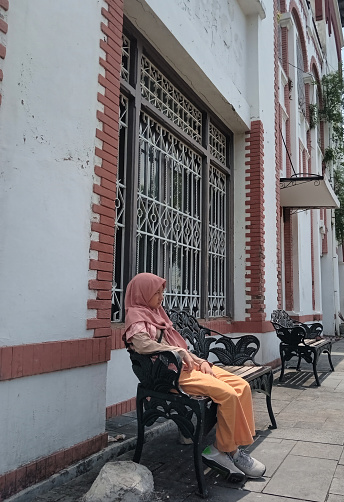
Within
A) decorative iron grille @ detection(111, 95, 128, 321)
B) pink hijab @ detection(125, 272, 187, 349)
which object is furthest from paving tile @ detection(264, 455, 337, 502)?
decorative iron grille @ detection(111, 95, 128, 321)

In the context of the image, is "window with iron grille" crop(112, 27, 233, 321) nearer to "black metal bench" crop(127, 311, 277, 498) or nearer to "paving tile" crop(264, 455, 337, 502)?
"black metal bench" crop(127, 311, 277, 498)

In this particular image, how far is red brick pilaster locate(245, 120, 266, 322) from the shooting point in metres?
7.48

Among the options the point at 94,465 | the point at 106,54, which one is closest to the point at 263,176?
the point at 106,54

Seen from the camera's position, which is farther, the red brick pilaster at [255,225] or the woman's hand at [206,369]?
the red brick pilaster at [255,225]

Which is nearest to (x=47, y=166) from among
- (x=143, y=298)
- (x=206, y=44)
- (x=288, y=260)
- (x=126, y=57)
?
(x=143, y=298)

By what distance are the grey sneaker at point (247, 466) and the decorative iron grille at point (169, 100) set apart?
383 cm

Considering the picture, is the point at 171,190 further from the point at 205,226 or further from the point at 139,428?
the point at 139,428

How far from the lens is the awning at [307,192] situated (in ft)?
31.1

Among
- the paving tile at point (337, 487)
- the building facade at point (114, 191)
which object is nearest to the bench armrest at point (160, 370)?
the building facade at point (114, 191)

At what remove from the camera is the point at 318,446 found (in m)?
3.82

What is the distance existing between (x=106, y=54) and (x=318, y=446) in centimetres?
353

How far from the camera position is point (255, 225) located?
7.61m

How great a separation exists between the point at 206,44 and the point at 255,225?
9.33 feet

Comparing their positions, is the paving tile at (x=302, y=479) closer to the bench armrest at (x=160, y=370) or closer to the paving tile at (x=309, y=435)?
the paving tile at (x=309, y=435)
